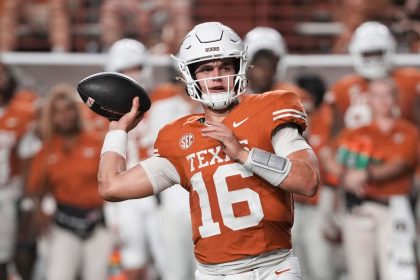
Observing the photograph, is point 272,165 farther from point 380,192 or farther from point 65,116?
point 65,116

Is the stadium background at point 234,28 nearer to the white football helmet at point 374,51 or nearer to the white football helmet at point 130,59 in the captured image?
the white football helmet at point 130,59

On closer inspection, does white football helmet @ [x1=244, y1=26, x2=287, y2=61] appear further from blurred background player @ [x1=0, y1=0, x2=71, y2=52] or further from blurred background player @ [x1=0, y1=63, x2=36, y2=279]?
blurred background player @ [x1=0, y1=0, x2=71, y2=52]

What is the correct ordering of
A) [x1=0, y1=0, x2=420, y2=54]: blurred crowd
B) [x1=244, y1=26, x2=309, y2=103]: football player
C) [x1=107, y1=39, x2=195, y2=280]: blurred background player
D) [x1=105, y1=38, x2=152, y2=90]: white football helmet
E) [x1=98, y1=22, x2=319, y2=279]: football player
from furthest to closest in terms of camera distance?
[x1=0, y1=0, x2=420, y2=54]: blurred crowd
[x1=105, y1=38, x2=152, y2=90]: white football helmet
[x1=107, y1=39, x2=195, y2=280]: blurred background player
[x1=244, y1=26, x2=309, y2=103]: football player
[x1=98, y1=22, x2=319, y2=279]: football player

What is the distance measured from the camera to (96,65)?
31.2ft

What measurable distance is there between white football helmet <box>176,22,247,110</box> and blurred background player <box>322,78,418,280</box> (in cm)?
278

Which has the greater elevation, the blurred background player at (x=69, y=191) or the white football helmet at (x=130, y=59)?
the white football helmet at (x=130, y=59)

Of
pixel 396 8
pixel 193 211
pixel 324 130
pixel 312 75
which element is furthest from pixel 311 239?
pixel 193 211

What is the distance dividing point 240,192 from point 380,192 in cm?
298

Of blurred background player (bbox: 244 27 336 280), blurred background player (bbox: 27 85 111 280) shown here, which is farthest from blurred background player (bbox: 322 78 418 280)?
blurred background player (bbox: 27 85 111 280)

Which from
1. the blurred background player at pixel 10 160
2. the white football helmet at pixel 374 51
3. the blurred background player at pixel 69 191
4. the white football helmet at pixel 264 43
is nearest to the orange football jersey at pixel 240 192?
the white football helmet at pixel 264 43

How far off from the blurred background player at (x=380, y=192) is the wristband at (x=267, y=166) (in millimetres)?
2953

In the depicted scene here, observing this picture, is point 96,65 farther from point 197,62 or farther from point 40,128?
point 197,62

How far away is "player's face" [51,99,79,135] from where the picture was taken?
799cm

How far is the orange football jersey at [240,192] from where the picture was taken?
4371mm
